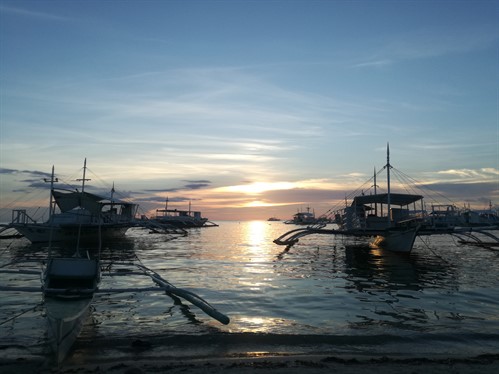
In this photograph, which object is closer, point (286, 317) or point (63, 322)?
point (63, 322)

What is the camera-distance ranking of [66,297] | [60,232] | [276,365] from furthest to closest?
[60,232]
[66,297]
[276,365]

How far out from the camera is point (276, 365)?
7.64 m

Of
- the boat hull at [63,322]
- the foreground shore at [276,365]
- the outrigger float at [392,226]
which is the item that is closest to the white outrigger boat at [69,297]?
the boat hull at [63,322]

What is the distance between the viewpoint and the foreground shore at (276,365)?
24.0 feet

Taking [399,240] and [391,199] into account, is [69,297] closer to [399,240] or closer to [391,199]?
[399,240]

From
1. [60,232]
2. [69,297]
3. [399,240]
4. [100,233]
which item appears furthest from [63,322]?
[60,232]

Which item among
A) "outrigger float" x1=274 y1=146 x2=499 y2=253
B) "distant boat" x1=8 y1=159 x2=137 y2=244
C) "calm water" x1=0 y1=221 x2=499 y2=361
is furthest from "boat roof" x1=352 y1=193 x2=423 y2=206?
"distant boat" x1=8 y1=159 x2=137 y2=244

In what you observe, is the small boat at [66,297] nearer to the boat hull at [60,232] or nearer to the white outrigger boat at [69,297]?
the white outrigger boat at [69,297]

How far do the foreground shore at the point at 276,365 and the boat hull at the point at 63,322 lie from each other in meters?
0.42

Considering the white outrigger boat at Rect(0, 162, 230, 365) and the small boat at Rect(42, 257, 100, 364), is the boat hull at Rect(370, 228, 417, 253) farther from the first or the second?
the small boat at Rect(42, 257, 100, 364)

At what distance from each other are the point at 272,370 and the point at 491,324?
26.6ft

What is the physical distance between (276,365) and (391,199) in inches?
1397

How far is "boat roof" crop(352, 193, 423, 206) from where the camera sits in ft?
128

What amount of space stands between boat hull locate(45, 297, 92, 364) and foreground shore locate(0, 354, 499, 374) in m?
0.42
